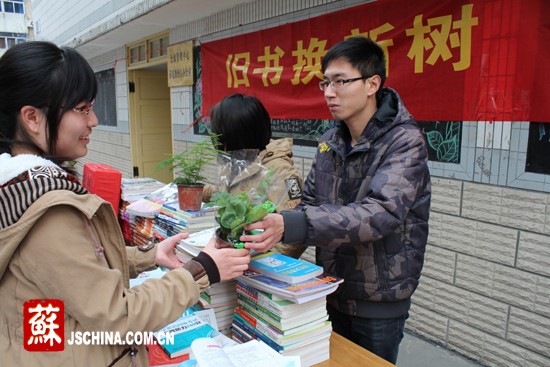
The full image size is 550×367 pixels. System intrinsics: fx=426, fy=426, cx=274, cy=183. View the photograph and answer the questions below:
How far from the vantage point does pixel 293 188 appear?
1.89 m

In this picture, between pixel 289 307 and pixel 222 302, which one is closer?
pixel 289 307

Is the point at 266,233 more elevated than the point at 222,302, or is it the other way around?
the point at 266,233

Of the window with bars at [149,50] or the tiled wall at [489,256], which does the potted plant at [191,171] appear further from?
the window with bars at [149,50]

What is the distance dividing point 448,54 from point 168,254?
6.98 ft

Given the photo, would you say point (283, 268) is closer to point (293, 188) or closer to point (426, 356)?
point (293, 188)

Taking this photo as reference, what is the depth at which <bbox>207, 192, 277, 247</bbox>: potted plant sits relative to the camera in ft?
4.38

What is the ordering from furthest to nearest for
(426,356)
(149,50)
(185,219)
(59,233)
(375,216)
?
1. (149,50)
2. (426,356)
3. (185,219)
4. (375,216)
5. (59,233)

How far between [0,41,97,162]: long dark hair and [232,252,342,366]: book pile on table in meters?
0.75

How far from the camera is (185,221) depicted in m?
2.00

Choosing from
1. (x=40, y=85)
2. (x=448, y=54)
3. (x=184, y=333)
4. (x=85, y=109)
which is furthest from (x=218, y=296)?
(x=448, y=54)

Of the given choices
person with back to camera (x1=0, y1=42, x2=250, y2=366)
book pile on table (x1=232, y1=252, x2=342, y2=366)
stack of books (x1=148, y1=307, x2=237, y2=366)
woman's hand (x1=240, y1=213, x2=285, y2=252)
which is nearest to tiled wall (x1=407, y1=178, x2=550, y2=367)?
book pile on table (x1=232, y1=252, x2=342, y2=366)

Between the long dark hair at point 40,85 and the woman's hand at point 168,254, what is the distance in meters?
0.62

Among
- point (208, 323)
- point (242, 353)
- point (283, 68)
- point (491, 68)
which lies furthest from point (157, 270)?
point (283, 68)
